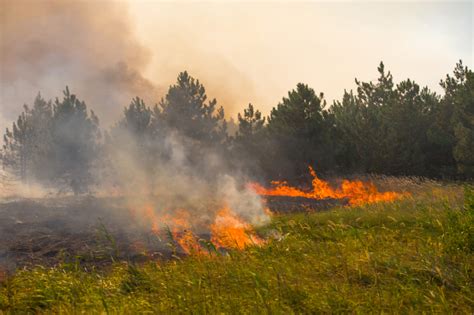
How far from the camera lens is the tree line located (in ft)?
91.6

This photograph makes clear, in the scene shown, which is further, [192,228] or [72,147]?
[72,147]

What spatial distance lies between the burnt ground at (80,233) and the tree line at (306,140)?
661 cm

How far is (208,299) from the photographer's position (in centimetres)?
487

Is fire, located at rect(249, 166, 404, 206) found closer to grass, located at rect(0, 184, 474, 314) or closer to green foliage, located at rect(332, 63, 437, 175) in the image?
green foliage, located at rect(332, 63, 437, 175)

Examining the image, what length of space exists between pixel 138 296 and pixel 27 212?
15403 millimetres

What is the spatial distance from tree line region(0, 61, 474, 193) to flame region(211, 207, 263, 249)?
11322 millimetres

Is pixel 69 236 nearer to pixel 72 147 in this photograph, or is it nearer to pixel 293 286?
pixel 293 286

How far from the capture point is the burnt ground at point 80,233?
33.6 feet

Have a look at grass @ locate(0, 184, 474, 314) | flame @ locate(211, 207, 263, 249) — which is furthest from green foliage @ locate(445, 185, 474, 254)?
flame @ locate(211, 207, 263, 249)

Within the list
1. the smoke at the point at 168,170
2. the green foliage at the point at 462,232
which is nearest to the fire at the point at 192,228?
the green foliage at the point at 462,232

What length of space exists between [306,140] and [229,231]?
16.2m

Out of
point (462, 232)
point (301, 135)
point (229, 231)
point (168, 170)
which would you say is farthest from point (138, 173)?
point (462, 232)

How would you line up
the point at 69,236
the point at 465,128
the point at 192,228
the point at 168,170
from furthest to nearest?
the point at 168,170 < the point at 465,128 < the point at 192,228 < the point at 69,236

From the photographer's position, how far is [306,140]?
93.0 ft
